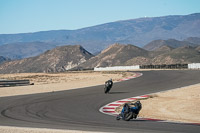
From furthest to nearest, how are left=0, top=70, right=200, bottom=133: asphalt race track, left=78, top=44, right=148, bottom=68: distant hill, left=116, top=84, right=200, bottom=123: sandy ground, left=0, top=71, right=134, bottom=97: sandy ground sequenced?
left=78, top=44, right=148, bottom=68: distant hill
left=0, top=71, right=134, bottom=97: sandy ground
left=116, top=84, right=200, bottom=123: sandy ground
left=0, top=70, right=200, bottom=133: asphalt race track

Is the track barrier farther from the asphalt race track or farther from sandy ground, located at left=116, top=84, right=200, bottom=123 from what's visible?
sandy ground, located at left=116, top=84, right=200, bottom=123

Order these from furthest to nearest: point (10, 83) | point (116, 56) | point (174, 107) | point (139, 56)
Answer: point (116, 56), point (139, 56), point (10, 83), point (174, 107)

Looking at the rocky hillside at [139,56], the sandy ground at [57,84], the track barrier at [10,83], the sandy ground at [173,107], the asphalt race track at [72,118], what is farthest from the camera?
the rocky hillside at [139,56]

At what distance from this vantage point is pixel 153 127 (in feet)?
45.4

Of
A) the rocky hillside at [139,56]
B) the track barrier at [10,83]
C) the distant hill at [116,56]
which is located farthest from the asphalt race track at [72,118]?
the distant hill at [116,56]

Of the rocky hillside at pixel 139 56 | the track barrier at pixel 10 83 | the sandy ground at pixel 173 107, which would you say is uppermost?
the rocky hillside at pixel 139 56

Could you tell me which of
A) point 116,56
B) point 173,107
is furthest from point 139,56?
point 173,107

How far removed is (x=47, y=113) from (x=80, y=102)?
4898 millimetres

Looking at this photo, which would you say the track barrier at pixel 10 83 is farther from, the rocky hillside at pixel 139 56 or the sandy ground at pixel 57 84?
the rocky hillside at pixel 139 56

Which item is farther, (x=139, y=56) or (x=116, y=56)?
(x=116, y=56)

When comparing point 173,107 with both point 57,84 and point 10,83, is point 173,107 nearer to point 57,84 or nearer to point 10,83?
point 57,84

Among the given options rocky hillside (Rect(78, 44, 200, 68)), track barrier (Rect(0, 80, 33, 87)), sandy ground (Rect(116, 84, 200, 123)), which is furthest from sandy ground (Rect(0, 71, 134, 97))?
rocky hillside (Rect(78, 44, 200, 68))

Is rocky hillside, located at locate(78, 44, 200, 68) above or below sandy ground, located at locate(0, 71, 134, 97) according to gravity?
above

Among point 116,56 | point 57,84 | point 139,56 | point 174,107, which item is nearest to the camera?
point 174,107
